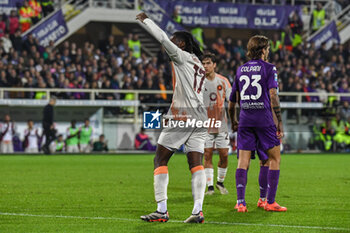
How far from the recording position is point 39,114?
83.8 feet

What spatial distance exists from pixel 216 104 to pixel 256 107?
3004 millimetres

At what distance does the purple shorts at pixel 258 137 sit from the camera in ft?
29.4

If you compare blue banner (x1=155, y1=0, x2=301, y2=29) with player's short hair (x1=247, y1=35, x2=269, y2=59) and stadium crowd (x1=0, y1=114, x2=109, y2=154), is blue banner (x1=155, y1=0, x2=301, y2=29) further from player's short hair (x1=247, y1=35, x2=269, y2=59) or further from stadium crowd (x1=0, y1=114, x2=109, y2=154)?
player's short hair (x1=247, y1=35, x2=269, y2=59)

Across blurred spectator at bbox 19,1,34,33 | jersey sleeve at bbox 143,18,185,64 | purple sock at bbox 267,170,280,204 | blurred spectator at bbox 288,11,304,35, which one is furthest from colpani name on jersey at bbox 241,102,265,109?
blurred spectator at bbox 288,11,304,35

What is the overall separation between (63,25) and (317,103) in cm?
1125

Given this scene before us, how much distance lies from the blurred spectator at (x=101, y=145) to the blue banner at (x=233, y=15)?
872 centimetres

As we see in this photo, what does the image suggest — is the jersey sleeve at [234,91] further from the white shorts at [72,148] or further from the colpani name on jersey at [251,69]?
the white shorts at [72,148]

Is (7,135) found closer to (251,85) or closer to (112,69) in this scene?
(112,69)

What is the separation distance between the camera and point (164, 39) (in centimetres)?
739

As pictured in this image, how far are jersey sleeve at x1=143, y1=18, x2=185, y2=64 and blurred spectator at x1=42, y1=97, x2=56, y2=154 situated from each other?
1712 centimetres

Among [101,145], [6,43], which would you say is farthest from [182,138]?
[6,43]

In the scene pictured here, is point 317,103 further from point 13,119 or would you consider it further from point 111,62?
point 13,119

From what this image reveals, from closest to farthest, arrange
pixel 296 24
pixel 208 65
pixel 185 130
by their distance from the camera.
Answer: pixel 185 130 < pixel 208 65 < pixel 296 24

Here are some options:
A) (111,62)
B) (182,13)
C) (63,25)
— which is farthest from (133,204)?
(182,13)
